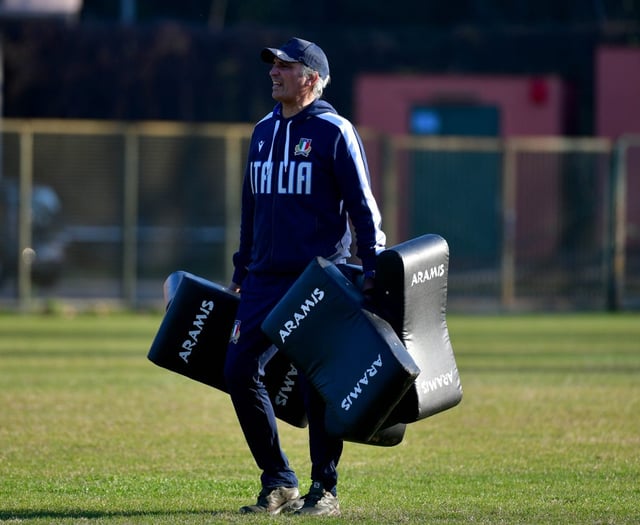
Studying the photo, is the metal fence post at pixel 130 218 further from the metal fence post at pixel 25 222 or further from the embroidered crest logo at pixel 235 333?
the embroidered crest logo at pixel 235 333

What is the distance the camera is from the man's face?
7078 mm

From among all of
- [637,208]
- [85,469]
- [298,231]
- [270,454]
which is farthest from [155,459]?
[637,208]

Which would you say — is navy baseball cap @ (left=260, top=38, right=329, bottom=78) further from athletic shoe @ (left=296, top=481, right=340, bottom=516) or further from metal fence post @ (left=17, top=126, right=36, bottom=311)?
metal fence post @ (left=17, top=126, right=36, bottom=311)

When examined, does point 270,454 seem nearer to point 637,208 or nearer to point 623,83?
point 637,208

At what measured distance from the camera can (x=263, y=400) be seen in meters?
7.13

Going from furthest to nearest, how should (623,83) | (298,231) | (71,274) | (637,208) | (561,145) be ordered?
(623,83) → (637,208) → (561,145) → (71,274) → (298,231)

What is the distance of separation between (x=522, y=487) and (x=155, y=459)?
90.2 inches

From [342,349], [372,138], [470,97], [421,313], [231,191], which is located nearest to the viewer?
[342,349]

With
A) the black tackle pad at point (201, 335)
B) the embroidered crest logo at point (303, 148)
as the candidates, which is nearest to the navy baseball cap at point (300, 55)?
the embroidered crest logo at point (303, 148)

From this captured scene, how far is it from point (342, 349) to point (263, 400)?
626 mm

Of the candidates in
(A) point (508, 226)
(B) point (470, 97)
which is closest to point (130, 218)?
(A) point (508, 226)

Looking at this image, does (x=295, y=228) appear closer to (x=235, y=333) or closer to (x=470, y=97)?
(x=235, y=333)

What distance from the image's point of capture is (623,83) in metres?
29.1

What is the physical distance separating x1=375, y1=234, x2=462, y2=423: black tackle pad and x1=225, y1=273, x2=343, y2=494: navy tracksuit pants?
1.34 feet
